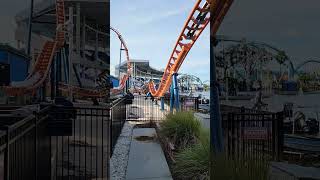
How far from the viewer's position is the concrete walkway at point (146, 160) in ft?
13.1

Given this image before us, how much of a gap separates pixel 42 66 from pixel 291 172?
2053mm

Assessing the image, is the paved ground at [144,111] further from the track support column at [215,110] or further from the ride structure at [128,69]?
the track support column at [215,110]

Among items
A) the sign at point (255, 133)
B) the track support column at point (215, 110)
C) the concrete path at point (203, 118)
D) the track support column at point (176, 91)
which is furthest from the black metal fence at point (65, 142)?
the track support column at point (176, 91)

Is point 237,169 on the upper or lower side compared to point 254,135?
lower

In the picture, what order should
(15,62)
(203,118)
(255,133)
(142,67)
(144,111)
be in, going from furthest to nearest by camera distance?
(144,111) → (203,118) → (142,67) → (255,133) → (15,62)

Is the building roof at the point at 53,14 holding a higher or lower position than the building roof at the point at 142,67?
higher

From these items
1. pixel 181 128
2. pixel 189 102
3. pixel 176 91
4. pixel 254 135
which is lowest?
pixel 181 128

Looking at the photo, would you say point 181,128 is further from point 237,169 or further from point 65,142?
point 65,142

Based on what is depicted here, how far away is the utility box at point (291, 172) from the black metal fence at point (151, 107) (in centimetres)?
192

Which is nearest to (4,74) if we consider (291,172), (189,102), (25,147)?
(25,147)

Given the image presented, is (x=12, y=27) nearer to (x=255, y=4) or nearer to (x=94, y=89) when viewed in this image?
(x=94, y=89)

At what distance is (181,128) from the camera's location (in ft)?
17.7

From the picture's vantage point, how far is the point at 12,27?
3082 mm

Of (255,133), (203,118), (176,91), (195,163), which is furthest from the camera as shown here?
(176,91)
